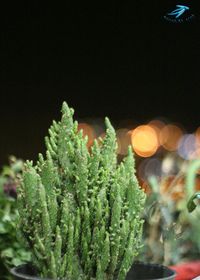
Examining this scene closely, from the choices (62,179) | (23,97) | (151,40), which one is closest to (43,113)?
(23,97)

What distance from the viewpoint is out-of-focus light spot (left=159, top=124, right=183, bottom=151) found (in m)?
4.17

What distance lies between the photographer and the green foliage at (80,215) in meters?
1.69

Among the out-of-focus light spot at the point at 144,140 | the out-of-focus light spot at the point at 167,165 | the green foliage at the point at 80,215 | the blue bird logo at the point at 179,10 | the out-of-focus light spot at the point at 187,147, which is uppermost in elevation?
the out-of-focus light spot at the point at 144,140

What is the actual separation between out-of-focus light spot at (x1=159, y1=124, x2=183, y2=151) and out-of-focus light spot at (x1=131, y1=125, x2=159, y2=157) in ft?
0.21

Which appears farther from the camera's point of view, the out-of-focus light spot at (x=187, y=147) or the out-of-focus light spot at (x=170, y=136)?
the out-of-focus light spot at (x=170, y=136)

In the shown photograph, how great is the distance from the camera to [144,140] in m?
4.38

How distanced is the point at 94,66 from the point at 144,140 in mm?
926

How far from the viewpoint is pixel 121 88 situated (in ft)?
11.9

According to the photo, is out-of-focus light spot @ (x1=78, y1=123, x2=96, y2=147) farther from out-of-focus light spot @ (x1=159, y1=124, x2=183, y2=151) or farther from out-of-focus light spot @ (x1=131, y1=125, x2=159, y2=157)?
out-of-focus light spot @ (x1=159, y1=124, x2=183, y2=151)

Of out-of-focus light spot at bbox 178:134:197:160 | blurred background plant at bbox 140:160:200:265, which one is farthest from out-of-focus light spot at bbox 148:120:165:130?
blurred background plant at bbox 140:160:200:265

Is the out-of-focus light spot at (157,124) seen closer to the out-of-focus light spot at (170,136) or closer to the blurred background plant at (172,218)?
the out-of-focus light spot at (170,136)

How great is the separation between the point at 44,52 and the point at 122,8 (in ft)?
2.51

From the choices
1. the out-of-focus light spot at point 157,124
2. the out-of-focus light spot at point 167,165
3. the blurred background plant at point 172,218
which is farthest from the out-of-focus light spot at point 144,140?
the blurred background plant at point 172,218

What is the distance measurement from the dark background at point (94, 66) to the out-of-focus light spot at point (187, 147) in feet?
Answer: 0.35
